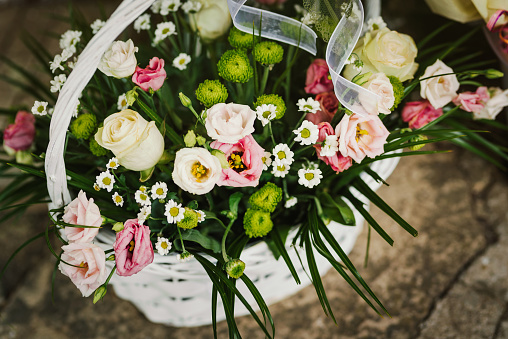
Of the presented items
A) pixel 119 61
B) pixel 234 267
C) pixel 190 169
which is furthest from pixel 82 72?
pixel 234 267

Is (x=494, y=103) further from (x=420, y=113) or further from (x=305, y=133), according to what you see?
(x=305, y=133)

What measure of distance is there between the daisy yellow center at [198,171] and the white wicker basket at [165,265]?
0.13 m

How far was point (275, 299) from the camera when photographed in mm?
780

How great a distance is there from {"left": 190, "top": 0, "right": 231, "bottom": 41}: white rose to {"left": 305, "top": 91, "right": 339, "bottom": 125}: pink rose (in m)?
0.16

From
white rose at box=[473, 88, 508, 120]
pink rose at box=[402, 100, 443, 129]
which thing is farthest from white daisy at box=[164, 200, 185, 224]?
white rose at box=[473, 88, 508, 120]

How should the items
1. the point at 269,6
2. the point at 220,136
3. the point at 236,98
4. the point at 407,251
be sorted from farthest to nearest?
the point at 407,251, the point at 269,6, the point at 236,98, the point at 220,136

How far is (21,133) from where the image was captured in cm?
64

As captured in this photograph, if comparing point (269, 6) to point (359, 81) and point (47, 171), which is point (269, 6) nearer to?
point (359, 81)

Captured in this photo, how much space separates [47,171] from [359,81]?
366 mm

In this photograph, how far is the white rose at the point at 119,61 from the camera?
1.68 ft

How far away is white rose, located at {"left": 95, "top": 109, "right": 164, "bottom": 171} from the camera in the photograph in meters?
0.47

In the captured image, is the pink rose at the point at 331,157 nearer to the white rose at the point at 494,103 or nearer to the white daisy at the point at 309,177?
the white daisy at the point at 309,177

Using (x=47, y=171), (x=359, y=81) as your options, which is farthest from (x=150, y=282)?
(x=359, y=81)

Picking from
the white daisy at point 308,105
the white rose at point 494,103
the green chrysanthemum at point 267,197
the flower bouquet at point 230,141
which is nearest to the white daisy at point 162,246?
the flower bouquet at point 230,141
